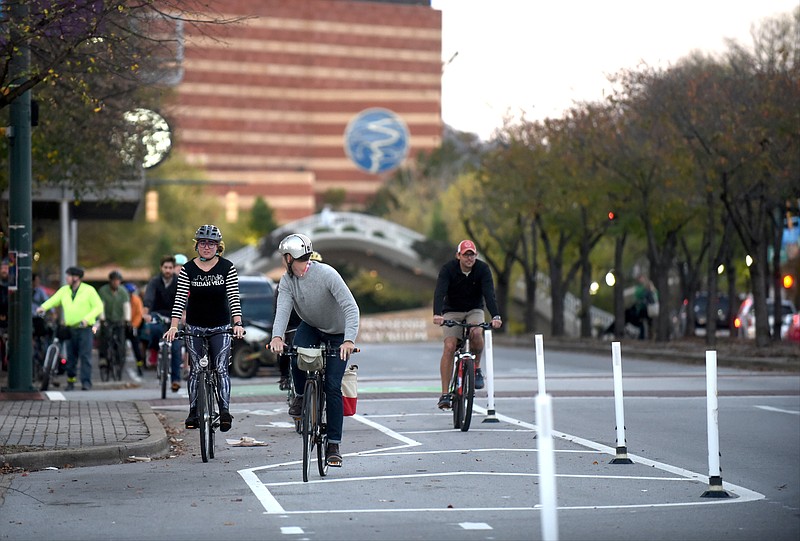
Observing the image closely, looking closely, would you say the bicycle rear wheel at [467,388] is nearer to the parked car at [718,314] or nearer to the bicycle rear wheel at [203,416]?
the bicycle rear wheel at [203,416]

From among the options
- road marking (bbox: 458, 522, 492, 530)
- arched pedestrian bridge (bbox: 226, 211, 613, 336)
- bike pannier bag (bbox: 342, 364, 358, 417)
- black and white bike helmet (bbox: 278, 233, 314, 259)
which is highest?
arched pedestrian bridge (bbox: 226, 211, 613, 336)

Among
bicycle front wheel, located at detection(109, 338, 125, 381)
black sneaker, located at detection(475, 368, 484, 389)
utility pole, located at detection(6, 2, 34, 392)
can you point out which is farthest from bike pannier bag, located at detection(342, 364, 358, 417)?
bicycle front wheel, located at detection(109, 338, 125, 381)

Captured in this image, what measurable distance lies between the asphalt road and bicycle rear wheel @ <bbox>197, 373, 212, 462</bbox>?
162 millimetres

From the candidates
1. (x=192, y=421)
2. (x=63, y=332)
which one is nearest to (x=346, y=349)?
(x=192, y=421)

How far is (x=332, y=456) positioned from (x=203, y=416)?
5.22 feet

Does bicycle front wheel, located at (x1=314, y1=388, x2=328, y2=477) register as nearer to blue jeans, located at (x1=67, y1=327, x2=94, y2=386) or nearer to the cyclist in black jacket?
the cyclist in black jacket

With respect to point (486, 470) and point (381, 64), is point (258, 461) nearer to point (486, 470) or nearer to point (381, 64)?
point (486, 470)

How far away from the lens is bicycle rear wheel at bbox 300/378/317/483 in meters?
10.6

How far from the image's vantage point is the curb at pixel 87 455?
39.0ft

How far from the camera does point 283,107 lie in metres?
144

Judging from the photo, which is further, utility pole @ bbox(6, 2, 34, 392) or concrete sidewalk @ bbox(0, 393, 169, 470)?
utility pole @ bbox(6, 2, 34, 392)

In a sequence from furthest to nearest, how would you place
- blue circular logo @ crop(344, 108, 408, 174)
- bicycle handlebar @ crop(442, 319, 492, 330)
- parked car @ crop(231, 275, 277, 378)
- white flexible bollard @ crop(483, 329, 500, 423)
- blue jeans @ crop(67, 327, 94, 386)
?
blue circular logo @ crop(344, 108, 408, 174)
parked car @ crop(231, 275, 277, 378)
blue jeans @ crop(67, 327, 94, 386)
white flexible bollard @ crop(483, 329, 500, 423)
bicycle handlebar @ crop(442, 319, 492, 330)

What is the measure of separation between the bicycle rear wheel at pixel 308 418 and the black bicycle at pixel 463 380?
3667 millimetres

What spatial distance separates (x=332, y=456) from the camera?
36.5ft
